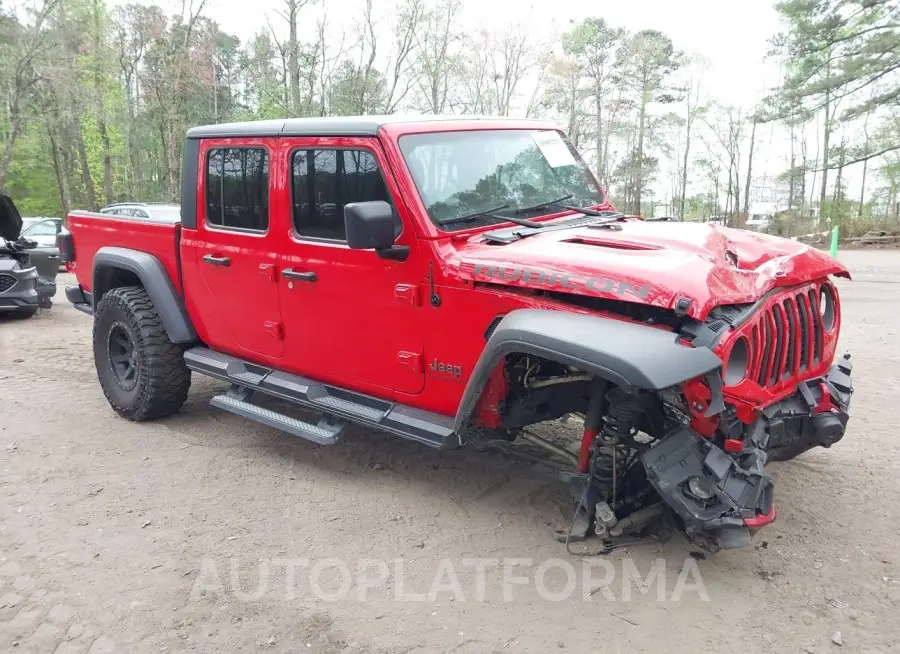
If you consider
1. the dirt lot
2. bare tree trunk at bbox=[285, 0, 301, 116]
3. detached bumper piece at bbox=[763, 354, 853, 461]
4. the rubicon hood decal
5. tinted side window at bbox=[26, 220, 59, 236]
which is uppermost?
bare tree trunk at bbox=[285, 0, 301, 116]

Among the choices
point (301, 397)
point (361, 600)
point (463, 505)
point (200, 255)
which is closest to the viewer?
point (361, 600)

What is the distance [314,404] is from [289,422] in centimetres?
24

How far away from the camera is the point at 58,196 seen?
40.8 m

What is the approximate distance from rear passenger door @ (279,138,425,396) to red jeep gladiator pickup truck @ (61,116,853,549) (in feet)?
0.04

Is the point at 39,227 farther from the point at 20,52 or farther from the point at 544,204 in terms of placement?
the point at 544,204

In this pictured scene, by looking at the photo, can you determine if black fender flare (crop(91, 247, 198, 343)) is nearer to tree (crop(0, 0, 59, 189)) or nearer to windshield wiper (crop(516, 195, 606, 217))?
windshield wiper (crop(516, 195, 606, 217))

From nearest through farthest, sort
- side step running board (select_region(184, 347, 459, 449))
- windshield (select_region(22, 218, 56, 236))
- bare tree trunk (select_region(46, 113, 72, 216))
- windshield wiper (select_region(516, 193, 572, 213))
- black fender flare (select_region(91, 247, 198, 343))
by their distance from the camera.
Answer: side step running board (select_region(184, 347, 459, 449)) < windshield wiper (select_region(516, 193, 572, 213)) < black fender flare (select_region(91, 247, 198, 343)) < windshield (select_region(22, 218, 56, 236)) < bare tree trunk (select_region(46, 113, 72, 216))

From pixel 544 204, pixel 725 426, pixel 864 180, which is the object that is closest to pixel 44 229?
pixel 544 204

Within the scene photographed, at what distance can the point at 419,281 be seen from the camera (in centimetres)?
364

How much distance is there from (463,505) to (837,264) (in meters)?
2.34

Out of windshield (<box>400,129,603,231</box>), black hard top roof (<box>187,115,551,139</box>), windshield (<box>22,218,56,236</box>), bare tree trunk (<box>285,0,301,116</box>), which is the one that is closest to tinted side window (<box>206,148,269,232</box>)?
black hard top roof (<box>187,115,551,139</box>)

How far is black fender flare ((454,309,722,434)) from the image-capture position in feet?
8.80

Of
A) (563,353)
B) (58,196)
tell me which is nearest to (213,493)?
(563,353)

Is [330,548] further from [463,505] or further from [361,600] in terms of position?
[463,505]
